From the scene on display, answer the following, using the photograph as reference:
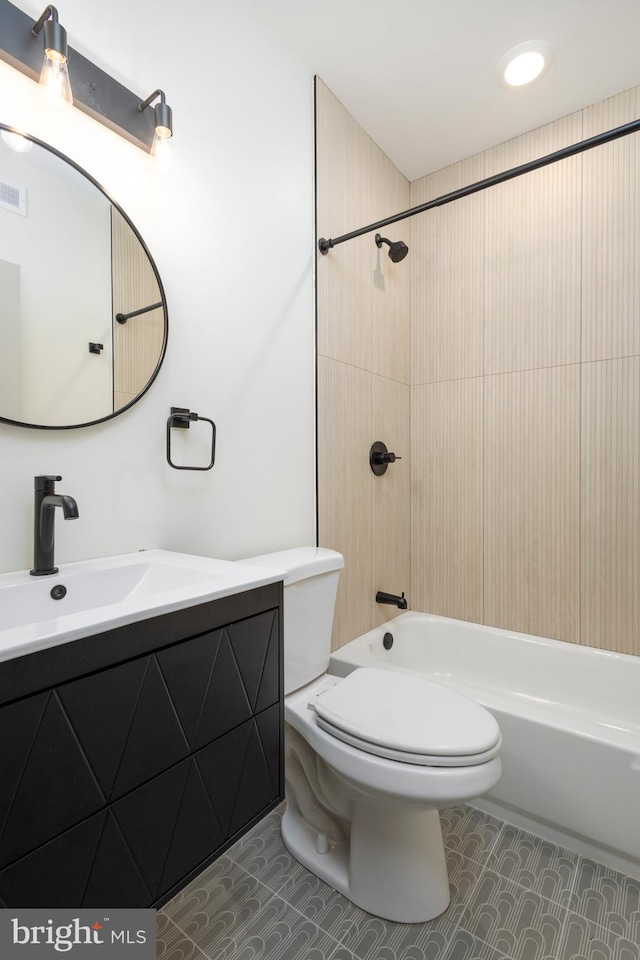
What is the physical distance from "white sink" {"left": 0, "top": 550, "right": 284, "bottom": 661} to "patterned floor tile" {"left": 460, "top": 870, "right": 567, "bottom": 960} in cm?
110

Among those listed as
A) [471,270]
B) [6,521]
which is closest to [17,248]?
[6,521]

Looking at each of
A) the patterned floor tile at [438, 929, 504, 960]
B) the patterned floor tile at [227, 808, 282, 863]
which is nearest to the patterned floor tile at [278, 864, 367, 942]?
the patterned floor tile at [227, 808, 282, 863]

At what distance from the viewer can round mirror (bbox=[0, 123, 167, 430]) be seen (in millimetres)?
972

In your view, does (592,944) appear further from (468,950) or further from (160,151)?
(160,151)

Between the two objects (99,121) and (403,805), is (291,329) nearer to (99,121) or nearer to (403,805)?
(99,121)

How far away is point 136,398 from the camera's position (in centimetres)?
117

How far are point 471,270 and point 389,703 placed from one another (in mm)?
2039

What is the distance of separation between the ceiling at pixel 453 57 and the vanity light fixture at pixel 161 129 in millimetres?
776

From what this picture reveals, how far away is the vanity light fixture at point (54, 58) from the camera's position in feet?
3.01

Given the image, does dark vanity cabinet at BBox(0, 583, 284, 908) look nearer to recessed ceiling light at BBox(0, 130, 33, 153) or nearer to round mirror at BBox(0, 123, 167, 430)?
round mirror at BBox(0, 123, 167, 430)

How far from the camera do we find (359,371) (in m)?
2.07

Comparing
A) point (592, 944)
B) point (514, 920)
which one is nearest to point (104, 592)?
point (514, 920)

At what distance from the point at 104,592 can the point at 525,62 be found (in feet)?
7.61

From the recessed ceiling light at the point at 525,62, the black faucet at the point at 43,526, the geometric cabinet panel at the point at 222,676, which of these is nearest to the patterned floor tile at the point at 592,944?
the geometric cabinet panel at the point at 222,676
